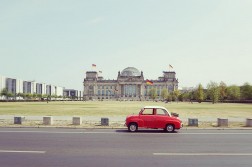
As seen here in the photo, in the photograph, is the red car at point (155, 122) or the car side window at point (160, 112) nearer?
the red car at point (155, 122)

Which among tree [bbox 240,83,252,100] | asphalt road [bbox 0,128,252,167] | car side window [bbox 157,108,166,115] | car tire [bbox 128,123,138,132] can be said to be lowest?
asphalt road [bbox 0,128,252,167]

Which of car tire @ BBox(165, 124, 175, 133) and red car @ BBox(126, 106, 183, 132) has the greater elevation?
red car @ BBox(126, 106, 183, 132)

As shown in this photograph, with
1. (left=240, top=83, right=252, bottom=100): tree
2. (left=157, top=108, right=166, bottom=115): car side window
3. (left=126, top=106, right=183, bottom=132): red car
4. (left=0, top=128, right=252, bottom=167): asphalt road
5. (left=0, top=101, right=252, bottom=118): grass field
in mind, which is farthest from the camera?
(left=240, top=83, right=252, bottom=100): tree

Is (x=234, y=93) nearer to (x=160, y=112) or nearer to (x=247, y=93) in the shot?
(x=247, y=93)

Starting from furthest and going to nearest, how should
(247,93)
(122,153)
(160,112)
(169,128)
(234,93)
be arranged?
(234,93) → (247,93) → (160,112) → (169,128) → (122,153)

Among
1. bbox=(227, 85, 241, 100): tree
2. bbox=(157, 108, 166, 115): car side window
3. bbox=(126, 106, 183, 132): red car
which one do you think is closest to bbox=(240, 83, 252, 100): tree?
bbox=(227, 85, 241, 100): tree

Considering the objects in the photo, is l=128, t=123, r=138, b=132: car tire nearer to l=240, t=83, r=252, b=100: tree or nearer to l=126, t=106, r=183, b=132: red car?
l=126, t=106, r=183, b=132: red car

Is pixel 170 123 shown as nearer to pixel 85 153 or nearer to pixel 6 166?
pixel 85 153

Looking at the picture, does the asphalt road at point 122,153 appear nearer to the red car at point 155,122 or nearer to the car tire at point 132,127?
the red car at point 155,122

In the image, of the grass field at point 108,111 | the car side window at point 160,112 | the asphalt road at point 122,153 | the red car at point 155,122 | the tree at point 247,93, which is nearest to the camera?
the asphalt road at point 122,153

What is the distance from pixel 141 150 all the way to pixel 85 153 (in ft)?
8.39

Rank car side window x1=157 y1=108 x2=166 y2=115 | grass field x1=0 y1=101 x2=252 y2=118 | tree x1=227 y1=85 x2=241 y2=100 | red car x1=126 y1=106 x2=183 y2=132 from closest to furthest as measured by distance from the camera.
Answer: red car x1=126 y1=106 x2=183 y2=132 → car side window x1=157 y1=108 x2=166 y2=115 → grass field x1=0 y1=101 x2=252 y2=118 → tree x1=227 y1=85 x2=241 y2=100

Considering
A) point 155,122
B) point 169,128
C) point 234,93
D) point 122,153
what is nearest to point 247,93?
point 234,93

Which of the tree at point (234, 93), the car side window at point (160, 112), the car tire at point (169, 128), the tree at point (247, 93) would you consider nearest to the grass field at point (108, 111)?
the car side window at point (160, 112)
